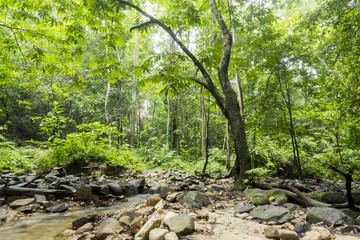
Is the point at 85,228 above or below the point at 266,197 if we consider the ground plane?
below

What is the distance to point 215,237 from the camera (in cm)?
242

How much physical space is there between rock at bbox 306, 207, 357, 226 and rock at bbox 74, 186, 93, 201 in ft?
16.9

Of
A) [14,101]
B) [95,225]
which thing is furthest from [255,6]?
[14,101]

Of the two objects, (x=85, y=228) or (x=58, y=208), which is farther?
(x=58, y=208)

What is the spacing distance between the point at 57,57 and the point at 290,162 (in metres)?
9.38

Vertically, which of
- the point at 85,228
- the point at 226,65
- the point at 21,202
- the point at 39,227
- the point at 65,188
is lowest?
the point at 39,227

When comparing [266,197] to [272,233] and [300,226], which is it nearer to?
[300,226]

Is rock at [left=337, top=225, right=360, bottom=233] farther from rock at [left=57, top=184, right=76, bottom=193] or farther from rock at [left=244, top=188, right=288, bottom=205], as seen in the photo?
rock at [left=57, top=184, right=76, bottom=193]

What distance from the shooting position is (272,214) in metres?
2.93

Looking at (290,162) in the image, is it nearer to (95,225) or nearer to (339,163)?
(339,163)

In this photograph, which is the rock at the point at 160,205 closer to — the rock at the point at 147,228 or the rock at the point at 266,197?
the rock at the point at 147,228

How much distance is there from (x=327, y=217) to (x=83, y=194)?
5446 mm

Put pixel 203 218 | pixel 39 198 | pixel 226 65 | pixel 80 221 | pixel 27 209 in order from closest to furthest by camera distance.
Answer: pixel 203 218, pixel 80 221, pixel 27 209, pixel 39 198, pixel 226 65

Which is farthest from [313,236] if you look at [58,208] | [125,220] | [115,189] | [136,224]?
[115,189]
